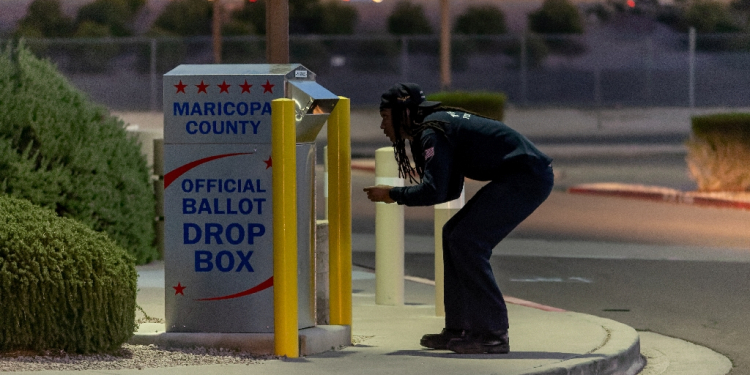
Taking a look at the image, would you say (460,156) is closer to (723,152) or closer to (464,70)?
(723,152)

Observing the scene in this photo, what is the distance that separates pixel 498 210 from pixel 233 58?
136 feet

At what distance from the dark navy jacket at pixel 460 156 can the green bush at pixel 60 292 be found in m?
1.59

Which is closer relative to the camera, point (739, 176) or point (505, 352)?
point (505, 352)

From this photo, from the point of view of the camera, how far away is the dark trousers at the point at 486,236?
7.25m

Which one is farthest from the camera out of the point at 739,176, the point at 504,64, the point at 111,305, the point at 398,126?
the point at 504,64

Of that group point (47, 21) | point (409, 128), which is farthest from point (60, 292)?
point (47, 21)

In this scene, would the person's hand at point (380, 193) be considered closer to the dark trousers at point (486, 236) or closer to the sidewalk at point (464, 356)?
the dark trousers at point (486, 236)

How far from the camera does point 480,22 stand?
55.7 m

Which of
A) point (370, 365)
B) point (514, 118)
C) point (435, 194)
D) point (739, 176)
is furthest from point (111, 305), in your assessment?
point (514, 118)

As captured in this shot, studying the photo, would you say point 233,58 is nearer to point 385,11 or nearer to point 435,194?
point 385,11

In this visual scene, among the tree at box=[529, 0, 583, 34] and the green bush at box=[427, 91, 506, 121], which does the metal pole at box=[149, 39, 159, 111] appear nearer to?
the green bush at box=[427, 91, 506, 121]

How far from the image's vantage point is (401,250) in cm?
970

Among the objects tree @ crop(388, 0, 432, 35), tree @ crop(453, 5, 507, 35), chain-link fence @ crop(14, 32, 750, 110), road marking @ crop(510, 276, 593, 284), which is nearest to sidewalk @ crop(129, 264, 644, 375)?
road marking @ crop(510, 276, 593, 284)

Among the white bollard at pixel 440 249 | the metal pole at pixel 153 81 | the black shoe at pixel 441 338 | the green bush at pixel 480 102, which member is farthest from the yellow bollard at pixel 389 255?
the metal pole at pixel 153 81
